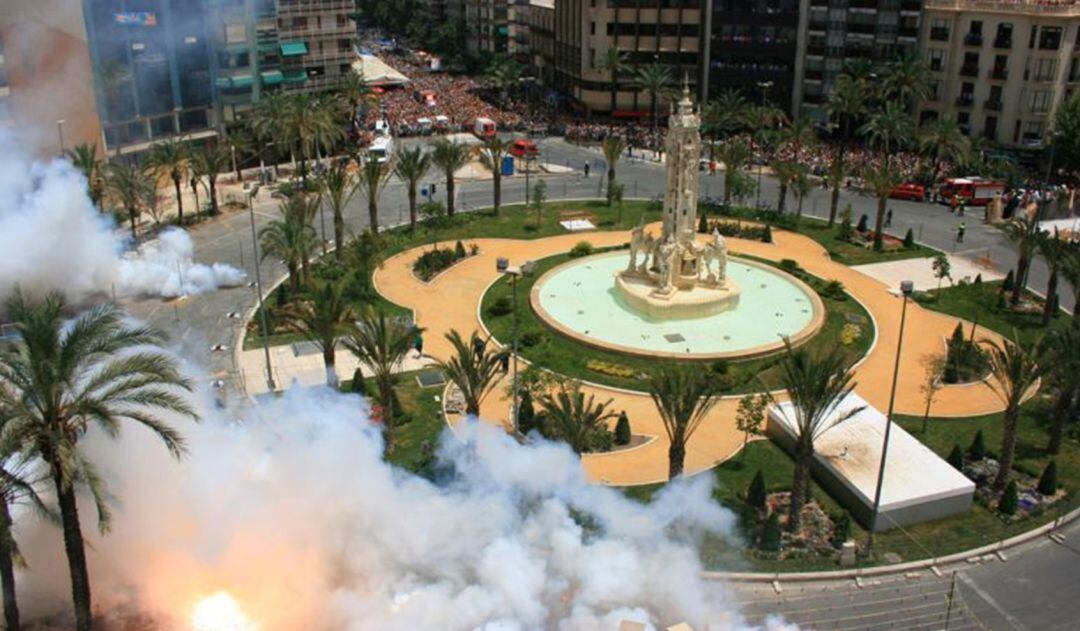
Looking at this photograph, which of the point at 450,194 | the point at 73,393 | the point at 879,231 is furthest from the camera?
the point at 450,194

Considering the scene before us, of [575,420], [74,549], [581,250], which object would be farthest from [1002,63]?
[74,549]

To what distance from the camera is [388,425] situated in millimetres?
38344

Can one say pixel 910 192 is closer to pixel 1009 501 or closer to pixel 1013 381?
pixel 1013 381

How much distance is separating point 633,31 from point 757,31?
1238cm

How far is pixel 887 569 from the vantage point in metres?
32.3

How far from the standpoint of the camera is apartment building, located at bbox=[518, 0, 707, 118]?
329 feet

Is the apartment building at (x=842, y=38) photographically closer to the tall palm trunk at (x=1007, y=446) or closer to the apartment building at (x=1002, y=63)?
the apartment building at (x=1002, y=63)

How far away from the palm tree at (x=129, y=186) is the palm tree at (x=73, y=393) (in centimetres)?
3435

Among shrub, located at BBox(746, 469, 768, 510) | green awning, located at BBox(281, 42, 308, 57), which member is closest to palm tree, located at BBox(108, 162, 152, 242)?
green awning, located at BBox(281, 42, 308, 57)

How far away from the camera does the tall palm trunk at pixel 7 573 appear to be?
24.1 metres

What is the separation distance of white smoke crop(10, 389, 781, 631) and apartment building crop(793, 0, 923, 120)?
70.8 meters

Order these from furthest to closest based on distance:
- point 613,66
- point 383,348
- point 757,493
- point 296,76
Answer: point 613,66
point 296,76
point 383,348
point 757,493

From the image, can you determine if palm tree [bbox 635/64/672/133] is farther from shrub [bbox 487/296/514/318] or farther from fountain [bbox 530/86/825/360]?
shrub [bbox 487/296/514/318]

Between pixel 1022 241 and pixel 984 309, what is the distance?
410 cm
